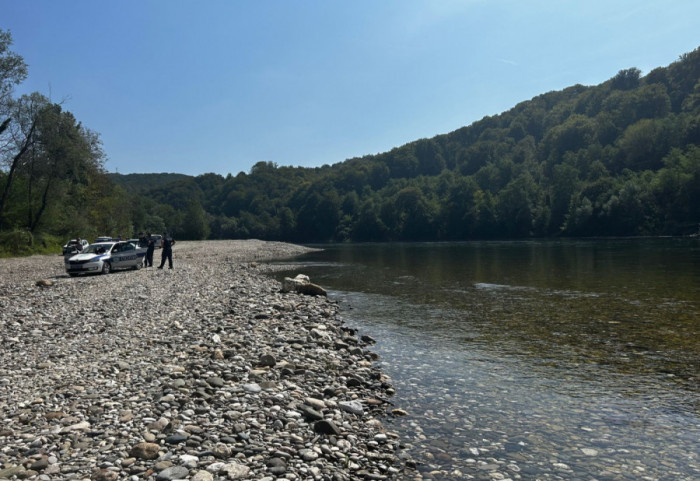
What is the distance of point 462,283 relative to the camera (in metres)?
27.2

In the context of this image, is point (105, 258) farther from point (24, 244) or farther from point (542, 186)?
point (542, 186)

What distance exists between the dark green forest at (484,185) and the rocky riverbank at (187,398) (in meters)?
41.0

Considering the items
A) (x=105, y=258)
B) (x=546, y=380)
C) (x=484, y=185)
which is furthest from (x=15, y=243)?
(x=484, y=185)

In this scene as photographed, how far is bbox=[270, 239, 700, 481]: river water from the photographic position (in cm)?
654

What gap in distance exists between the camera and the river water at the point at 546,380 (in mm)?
6543

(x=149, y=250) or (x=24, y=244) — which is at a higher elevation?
(x=24, y=244)

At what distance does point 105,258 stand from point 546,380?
27380mm

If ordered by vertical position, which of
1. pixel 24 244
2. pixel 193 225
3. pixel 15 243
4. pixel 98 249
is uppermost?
pixel 193 225

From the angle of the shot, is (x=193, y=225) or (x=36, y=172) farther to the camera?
(x=193, y=225)

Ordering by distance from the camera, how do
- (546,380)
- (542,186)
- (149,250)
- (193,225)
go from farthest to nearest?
(193,225), (542,186), (149,250), (546,380)

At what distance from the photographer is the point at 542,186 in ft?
423

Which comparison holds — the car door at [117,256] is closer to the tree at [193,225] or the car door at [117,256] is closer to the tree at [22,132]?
the tree at [22,132]

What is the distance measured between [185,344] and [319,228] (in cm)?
15715

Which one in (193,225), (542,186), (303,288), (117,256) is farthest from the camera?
(193,225)
